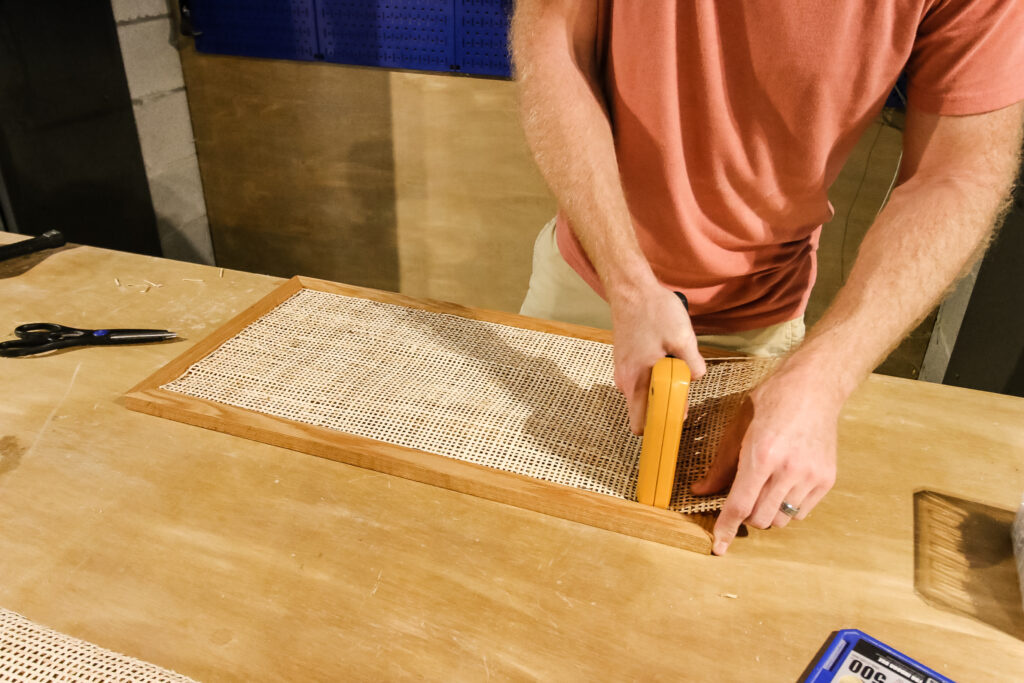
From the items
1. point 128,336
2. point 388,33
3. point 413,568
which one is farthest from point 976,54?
point 388,33

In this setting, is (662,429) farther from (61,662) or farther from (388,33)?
(388,33)

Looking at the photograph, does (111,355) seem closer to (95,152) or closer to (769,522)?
(769,522)

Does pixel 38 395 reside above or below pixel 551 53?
below

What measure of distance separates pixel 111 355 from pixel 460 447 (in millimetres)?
567

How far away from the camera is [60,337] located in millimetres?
1019

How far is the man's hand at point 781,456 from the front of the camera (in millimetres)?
700

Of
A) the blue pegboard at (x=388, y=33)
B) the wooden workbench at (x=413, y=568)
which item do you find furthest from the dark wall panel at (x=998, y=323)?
the blue pegboard at (x=388, y=33)

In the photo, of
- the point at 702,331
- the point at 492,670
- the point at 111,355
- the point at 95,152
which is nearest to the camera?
the point at 492,670

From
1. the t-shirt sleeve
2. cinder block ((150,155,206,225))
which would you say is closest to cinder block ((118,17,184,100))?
cinder block ((150,155,206,225))

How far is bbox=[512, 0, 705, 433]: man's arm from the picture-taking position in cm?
88

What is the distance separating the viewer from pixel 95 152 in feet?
7.50

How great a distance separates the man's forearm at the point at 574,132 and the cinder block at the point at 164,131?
1897mm

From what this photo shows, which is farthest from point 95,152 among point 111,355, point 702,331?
point 702,331

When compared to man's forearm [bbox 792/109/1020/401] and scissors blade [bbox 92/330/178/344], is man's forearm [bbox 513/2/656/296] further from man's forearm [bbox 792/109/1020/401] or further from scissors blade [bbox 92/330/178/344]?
scissors blade [bbox 92/330/178/344]
